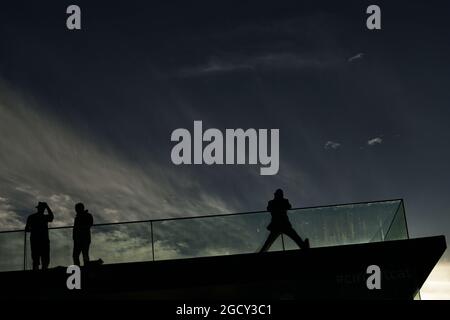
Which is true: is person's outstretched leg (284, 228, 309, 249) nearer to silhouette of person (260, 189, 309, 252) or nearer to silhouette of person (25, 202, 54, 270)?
silhouette of person (260, 189, 309, 252)

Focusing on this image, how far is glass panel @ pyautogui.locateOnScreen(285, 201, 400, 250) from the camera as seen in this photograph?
→ 33.8 feet

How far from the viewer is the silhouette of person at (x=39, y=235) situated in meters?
10.4

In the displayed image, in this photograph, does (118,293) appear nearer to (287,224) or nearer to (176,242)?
(176,242)

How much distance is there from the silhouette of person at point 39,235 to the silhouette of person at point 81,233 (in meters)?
0.60

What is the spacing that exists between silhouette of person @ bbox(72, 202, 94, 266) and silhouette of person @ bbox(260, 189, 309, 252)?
12.0 ft

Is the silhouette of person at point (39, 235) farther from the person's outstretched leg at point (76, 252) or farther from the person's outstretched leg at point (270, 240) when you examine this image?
the person's outstretched leg at point (270, 240)

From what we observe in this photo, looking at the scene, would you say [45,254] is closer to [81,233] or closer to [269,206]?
[81,233]

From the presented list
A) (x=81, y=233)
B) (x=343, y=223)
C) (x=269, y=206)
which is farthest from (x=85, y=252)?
(x=343, y=223)

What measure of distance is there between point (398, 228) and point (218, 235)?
3.81 meters

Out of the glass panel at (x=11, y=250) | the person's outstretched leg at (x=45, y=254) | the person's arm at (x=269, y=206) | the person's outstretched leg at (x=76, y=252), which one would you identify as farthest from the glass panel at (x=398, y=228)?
the glass panel at (x=11, y=250)

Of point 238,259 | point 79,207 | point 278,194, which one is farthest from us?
point 278,194

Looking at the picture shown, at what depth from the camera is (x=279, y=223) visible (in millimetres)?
10414
